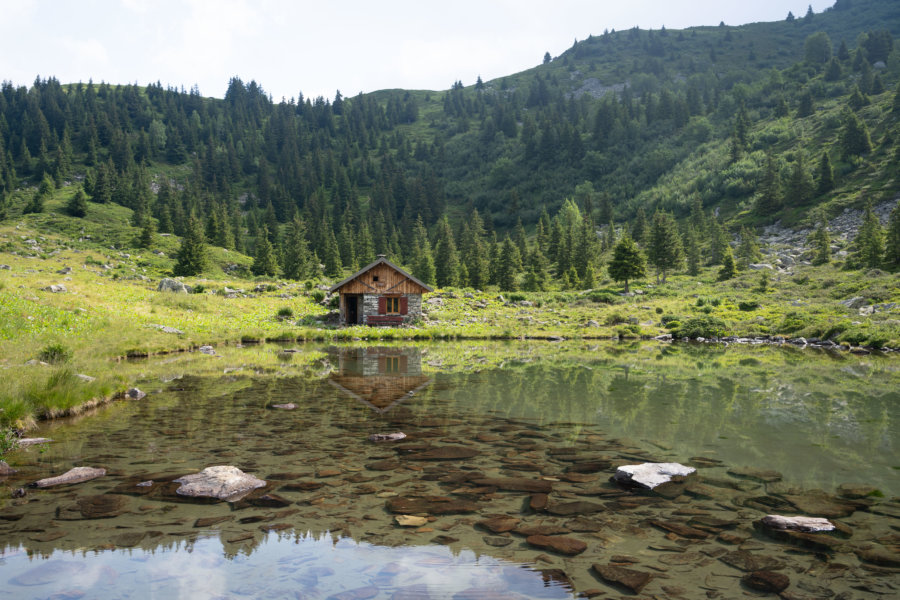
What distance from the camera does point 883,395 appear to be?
15500 millimetres

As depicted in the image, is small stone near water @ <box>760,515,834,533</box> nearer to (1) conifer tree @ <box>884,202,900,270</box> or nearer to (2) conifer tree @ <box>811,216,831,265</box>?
(1) conifer tree @ <box>884,202,900,270</box>

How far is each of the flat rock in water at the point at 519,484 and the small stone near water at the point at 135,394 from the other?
39.0 feet

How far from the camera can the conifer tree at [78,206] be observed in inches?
3644

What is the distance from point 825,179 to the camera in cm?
7875

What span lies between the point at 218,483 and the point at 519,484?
14.6 ft

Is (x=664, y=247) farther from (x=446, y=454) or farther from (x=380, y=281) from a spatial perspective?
(x=446, y=454)

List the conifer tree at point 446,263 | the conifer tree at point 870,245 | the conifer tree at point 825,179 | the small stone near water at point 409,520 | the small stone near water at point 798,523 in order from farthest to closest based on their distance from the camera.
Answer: the conifer tree at point 446,263
the conifer tree at point 825,179
the conifer tree at point 870,245
the small stone near water at point 409,520
the small stone near water at point 798,523

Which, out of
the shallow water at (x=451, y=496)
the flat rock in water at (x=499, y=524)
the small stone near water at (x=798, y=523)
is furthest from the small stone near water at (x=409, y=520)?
the small stone near water at (x=798, y=523)

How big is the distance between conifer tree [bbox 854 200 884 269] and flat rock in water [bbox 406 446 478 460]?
5617cm

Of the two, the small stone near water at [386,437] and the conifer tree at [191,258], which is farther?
the conifer tree at [191,258]

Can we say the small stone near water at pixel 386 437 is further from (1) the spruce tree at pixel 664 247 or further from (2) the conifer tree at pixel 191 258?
(2) the conifer tree at pixel 191 258

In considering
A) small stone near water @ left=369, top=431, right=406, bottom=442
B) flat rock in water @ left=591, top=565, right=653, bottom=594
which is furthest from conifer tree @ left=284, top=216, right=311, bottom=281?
flat rock in water @ left=591, top=565, right=653, bottom=594

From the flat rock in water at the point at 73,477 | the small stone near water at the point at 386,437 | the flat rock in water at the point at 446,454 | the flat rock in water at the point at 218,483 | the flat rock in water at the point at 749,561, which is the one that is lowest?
the flat rock in water at the point at 446,454

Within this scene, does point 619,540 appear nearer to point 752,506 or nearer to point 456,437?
point 752,506
